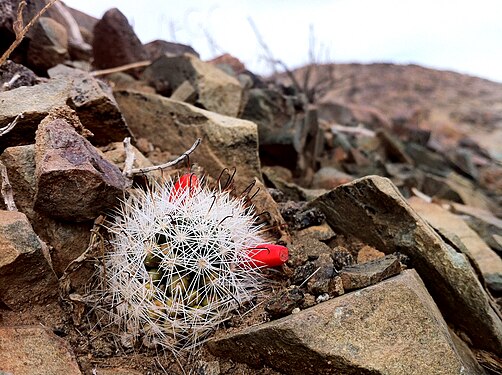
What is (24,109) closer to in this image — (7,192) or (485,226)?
(7,192)

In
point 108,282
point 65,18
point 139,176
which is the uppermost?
point 65,18

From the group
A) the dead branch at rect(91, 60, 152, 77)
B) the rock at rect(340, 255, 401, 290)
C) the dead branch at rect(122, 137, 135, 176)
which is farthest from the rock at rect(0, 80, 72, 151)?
the rock at rect(340, 255, 401, 290)

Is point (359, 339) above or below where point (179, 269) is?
below

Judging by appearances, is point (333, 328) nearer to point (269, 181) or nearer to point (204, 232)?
point (204, 232)

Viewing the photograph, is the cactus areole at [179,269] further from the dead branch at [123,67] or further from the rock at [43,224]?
the dead branch at [123,67]

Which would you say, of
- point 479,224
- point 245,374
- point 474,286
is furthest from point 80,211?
point 479,224

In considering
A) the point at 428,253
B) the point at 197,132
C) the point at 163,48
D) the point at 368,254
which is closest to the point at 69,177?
the point at 197,132
